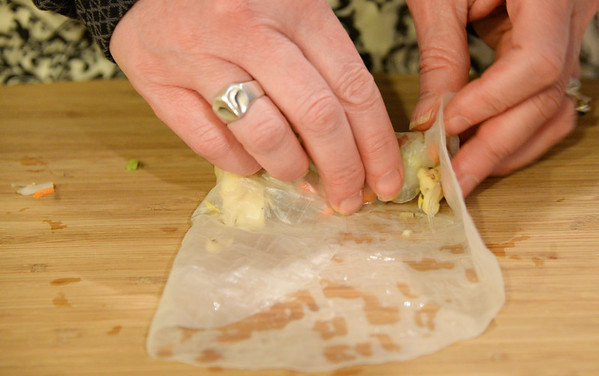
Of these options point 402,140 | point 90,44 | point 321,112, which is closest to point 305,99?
point 321,112

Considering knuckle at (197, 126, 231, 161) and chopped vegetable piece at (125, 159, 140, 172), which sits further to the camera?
chopped vegetable piece at (125, 159, 140, 172)

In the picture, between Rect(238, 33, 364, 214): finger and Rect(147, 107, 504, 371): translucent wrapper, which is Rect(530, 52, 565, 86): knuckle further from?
Rect(238, 33, 364, 214): finger

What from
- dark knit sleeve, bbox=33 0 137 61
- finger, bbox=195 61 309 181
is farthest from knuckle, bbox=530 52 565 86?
dark knit sleeve, bbox=33 0 137 61

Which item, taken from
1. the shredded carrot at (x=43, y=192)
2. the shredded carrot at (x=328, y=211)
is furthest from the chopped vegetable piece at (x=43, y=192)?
the shredded carrot at (x=328, y=211)

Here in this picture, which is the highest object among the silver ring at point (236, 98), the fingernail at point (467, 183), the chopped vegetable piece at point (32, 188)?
the silver ring at point (236, 98)

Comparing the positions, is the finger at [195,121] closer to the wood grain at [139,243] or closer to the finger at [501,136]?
the wood grain at [139,243]

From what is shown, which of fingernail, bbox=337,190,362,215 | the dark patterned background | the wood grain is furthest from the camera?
the dark patterned background

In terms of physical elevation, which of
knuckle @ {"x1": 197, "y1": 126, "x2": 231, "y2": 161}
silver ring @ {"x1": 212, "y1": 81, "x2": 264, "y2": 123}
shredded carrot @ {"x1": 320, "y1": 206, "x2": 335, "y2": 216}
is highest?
silver ring @ {"x1": 212, "y1": 81, "x2": 264, "y2": 123}
